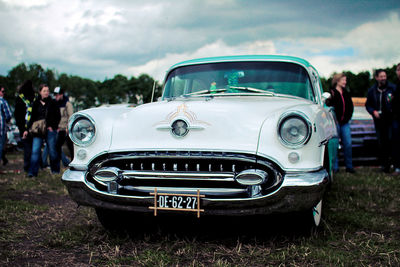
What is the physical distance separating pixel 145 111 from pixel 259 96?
1.11 metres

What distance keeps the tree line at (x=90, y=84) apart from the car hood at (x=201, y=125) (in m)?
56.0

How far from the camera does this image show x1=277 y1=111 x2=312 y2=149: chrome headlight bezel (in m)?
2.87

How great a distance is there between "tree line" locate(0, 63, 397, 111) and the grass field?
55.2m

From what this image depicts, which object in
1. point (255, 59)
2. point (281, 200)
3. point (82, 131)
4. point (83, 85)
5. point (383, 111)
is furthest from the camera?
point (83, 85)

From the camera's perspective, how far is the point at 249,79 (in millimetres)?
4047

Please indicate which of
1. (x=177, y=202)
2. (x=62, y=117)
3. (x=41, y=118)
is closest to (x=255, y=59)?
(x=177, y=202)

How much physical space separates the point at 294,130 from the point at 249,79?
125 cm

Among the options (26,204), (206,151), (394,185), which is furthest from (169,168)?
(394,185)

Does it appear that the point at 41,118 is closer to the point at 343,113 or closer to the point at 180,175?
the point at 180,175

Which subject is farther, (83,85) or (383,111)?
(83,85)

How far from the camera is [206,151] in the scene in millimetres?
2875

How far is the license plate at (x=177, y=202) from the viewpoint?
112 inches

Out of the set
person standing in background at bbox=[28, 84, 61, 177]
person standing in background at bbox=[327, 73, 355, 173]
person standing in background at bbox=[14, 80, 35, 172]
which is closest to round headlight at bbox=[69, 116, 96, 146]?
person standing in background at bbox=[28, 84, 61, 177]

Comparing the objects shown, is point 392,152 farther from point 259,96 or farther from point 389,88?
point 259,96
